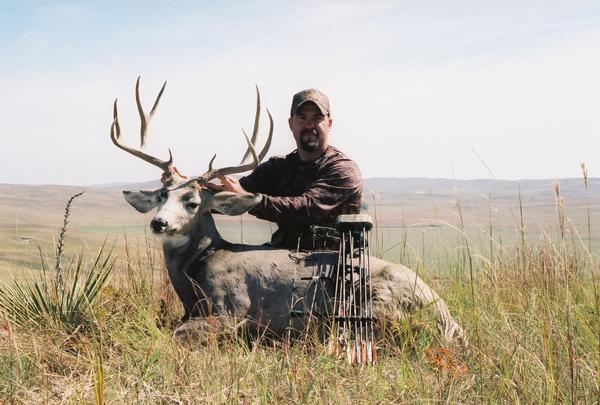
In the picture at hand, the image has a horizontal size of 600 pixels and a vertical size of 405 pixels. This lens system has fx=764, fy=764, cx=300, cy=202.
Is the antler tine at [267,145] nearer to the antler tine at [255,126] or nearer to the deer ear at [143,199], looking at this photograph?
the antler tine at [255,126]

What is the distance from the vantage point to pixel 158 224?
572cm

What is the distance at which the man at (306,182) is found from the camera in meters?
6.21

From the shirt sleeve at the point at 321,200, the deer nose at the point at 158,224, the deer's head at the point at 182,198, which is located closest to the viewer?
the deer nose at the point at 158,224

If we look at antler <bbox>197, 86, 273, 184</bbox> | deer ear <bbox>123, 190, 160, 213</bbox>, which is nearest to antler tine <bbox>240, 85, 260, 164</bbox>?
antler <bbox>197, 86, 273, 184</bbox>

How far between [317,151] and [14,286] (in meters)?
2.79

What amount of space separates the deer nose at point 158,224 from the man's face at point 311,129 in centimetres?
164

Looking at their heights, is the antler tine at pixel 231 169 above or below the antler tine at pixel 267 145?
below

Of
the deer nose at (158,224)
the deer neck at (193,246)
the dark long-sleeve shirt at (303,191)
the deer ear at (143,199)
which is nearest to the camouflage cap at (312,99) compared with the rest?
the dark long-sleeve shirt at (303,191)

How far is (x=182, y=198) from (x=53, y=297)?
126 centimetres

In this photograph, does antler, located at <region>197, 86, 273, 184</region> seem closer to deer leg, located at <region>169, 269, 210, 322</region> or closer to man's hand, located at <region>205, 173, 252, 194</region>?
man's hand, located at <region>205, 173, 252, 194</region>

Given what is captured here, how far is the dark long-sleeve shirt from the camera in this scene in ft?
20.3

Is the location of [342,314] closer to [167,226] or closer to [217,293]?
[217,293]

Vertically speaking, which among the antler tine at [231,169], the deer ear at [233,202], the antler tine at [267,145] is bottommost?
the deer ear at [233,202]

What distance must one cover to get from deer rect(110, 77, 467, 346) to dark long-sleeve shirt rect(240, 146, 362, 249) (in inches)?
10.5
